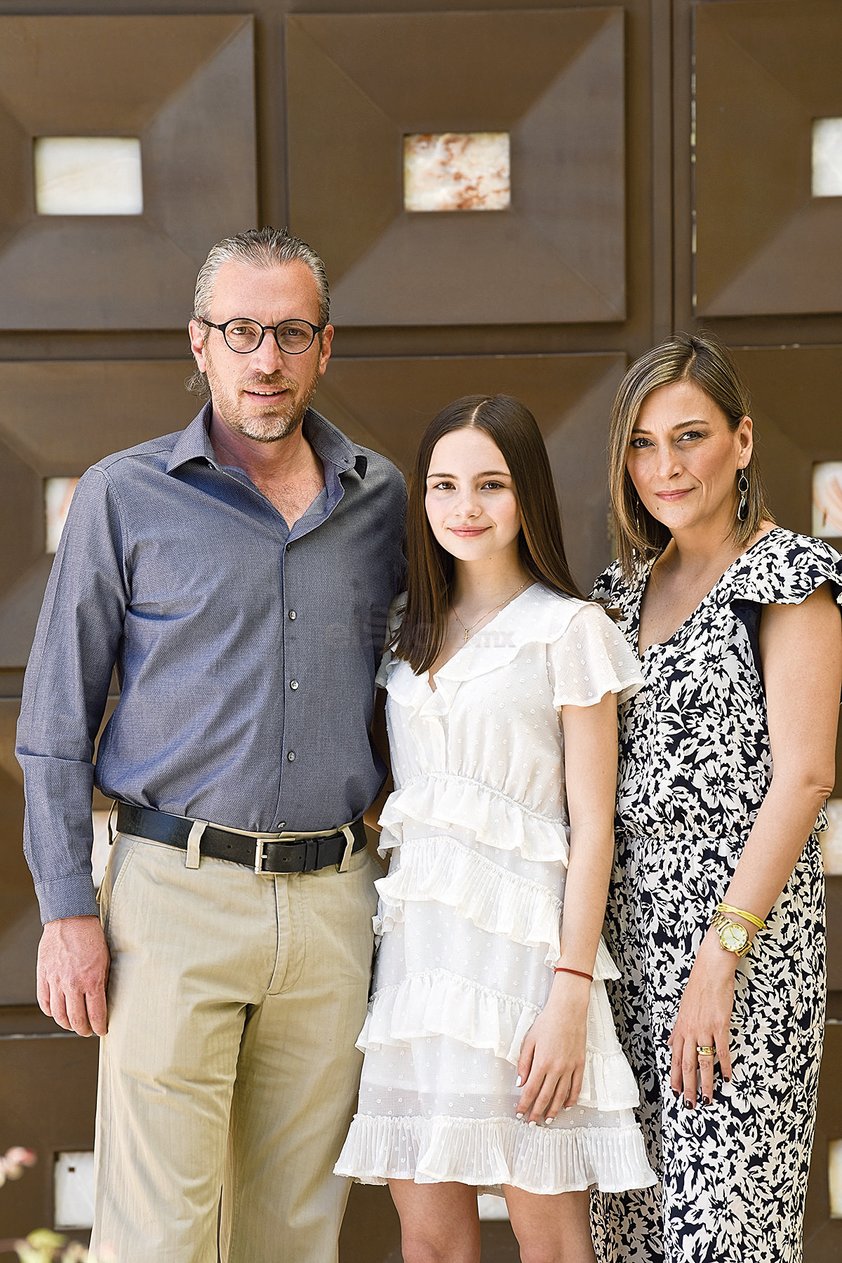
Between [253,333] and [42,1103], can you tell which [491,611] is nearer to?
[253,333]

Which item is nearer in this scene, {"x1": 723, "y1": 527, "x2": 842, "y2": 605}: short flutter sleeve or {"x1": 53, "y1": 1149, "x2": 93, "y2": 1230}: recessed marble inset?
{"x1": 723, "y1": 527, "x2": 842, "y2": 605}: short flutter sleeve

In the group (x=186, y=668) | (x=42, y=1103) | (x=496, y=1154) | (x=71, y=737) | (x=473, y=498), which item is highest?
(x=473, y=498)

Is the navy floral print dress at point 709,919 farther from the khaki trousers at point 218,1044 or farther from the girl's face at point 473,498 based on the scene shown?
the khaki trousers at point 218,1044

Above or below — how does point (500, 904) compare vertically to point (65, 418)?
below

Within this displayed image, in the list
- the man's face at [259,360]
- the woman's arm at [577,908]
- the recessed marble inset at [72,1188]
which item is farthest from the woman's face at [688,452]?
the recessed marble inset at [72,1188]

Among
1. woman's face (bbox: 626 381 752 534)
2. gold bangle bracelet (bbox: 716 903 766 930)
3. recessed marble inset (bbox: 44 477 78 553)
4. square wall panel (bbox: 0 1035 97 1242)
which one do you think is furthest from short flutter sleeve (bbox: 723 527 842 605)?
square wall panel (bbox: 0 1035 97 1242)

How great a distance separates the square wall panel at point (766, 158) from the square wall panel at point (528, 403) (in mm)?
303

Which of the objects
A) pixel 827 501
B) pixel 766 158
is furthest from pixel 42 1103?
pixel 766 158

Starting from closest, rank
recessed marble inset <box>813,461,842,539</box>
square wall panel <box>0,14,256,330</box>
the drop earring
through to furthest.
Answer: the drop earring < square wall panel <box>0,14,256,330</box> < recessed marble inset <box>813,461,842,539</box>

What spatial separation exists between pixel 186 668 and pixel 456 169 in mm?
1228

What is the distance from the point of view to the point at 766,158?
8.36ft

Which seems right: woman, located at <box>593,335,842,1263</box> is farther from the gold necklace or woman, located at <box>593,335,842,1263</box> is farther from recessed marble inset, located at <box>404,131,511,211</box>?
recessed marble inset, located at <box>404,131,511,211</box>

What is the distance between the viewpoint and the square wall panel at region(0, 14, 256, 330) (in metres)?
2.51

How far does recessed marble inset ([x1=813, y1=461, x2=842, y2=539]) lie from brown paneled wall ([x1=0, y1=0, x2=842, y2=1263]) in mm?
29
